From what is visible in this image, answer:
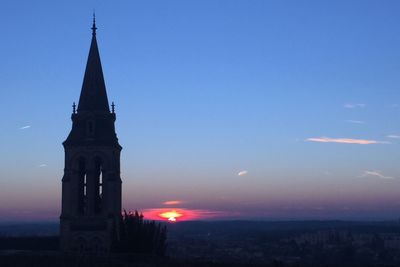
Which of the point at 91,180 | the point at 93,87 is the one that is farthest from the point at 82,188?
the point at 93,87

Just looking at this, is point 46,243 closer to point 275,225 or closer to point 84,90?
point 84,90

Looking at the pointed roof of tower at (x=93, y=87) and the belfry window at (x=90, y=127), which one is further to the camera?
the pointed roof of tower at (x=93, y=87)

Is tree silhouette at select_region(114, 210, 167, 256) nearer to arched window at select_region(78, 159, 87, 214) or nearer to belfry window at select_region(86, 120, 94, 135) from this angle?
arched window at select_region(78, 159, 87, 214)

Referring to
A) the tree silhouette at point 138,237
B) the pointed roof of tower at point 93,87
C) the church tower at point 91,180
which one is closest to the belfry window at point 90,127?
the church tower at point 91,180

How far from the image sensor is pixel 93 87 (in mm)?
47562

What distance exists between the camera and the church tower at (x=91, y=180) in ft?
148

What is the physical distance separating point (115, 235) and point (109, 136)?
6799 mm

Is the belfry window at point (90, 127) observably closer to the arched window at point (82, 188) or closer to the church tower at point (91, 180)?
the church tower at point (91, 180)

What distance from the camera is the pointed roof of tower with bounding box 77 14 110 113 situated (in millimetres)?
46969

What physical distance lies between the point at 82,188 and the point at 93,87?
7022mm

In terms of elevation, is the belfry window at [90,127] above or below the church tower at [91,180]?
above

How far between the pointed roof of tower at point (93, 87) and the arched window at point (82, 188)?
12.7 feet

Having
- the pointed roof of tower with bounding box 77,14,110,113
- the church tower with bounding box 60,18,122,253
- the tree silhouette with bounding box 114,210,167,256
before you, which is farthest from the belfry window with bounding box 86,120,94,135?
the tree silhouette with bounding box 114,210,167,256

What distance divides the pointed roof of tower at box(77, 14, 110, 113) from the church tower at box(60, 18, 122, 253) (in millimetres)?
68
